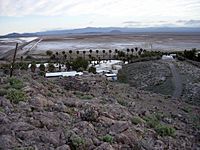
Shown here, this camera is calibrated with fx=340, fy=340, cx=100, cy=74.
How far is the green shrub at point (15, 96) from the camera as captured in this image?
10805mm

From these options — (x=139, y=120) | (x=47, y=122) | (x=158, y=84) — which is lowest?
(x=158, y=84)

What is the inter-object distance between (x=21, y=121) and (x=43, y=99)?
2158 millimetres

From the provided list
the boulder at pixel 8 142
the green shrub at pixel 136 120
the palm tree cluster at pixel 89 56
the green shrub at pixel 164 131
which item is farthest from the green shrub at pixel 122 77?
the boulder at pixel 8 142

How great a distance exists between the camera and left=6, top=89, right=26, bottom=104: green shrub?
1080 cm

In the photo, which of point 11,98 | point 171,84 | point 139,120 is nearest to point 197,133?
point 139,120

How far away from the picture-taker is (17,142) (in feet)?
27.1

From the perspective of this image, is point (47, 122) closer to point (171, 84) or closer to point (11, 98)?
point (11, 98)

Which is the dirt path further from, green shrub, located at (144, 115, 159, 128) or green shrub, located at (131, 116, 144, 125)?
green shrub, located at (131, 116, 144, 125)

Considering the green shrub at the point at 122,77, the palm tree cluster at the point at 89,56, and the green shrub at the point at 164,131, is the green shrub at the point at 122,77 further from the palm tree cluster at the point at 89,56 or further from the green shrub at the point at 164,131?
the green shrub at the point at 164,131

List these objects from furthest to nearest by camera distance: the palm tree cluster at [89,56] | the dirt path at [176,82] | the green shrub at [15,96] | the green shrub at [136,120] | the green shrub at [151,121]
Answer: the palm tree cluster at [89,56], the dirt path at [176,82], the green shrub at [151,121], the green shrub at [136,120], the green shrub at [15,96]

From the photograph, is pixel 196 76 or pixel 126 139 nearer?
pixel 126 139

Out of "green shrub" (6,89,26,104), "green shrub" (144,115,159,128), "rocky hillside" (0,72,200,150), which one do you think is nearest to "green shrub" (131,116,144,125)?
"rocky hillside" (0,72,200,150)

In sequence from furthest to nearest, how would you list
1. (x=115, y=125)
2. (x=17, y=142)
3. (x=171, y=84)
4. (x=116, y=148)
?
(x=171, y=84) < (x=115, y=125) < (x=116, y=148) < (x=17, y=142)

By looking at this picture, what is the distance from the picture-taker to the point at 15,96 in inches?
432
